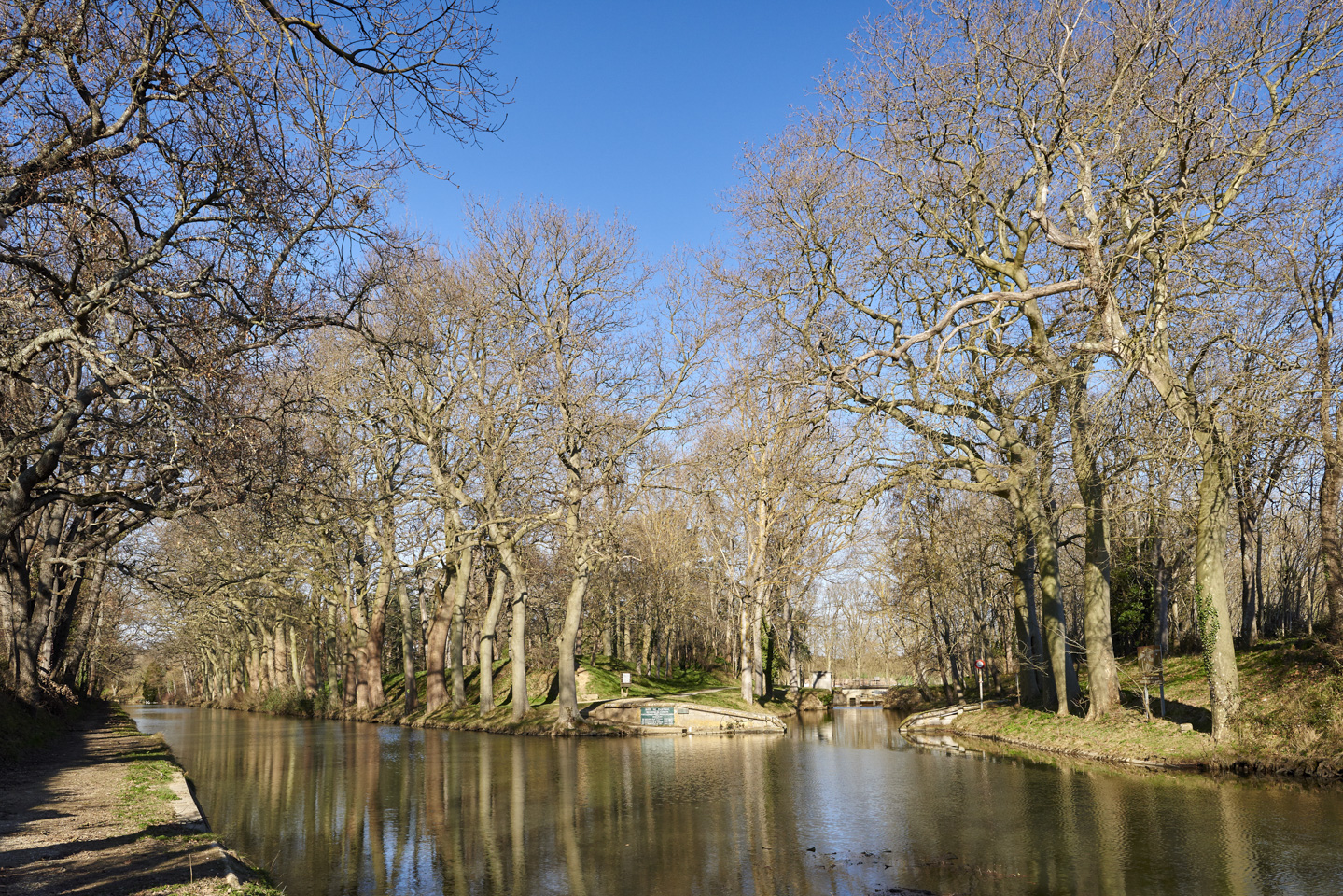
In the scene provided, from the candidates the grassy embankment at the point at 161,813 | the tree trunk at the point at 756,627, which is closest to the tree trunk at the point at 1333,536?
the tree trunk at the point at 756,627

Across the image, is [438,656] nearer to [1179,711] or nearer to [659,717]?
[659,717]

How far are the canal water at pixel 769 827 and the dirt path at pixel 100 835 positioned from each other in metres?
1.03

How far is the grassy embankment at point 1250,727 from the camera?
14.8 m

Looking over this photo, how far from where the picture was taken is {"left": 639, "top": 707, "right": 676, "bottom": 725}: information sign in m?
29.1

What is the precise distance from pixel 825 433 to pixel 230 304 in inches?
465

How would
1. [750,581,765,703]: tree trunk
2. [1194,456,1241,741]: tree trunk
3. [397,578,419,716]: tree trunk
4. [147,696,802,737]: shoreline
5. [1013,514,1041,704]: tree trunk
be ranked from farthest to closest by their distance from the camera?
[397,578,419,716]: tree trunk, [750,581,765,703]: tree trunk, [147,696,802,737]: shoreline, [1013,514,1041,704]: tree trunk, [1194,456,1241,741]: tree trunk

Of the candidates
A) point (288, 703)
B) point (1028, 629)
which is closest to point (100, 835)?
point (1028, 629)

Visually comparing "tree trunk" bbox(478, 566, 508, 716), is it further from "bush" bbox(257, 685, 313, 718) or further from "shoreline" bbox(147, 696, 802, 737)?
"bush" bbox(257, 685, 313, 718)

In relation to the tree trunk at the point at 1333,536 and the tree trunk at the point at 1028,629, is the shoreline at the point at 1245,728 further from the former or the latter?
the tree trunk at the point at 1028,629

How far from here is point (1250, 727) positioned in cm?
1567

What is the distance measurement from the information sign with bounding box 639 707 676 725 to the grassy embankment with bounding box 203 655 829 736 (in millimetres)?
564

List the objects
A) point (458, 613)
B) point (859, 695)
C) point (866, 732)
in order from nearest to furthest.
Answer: point (866, 732) → point (458, 613) → point (859, 695)

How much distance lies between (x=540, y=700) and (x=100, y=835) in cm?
2722

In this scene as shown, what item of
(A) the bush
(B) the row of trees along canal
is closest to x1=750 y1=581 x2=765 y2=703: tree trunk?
(B) the row of trees along canal
